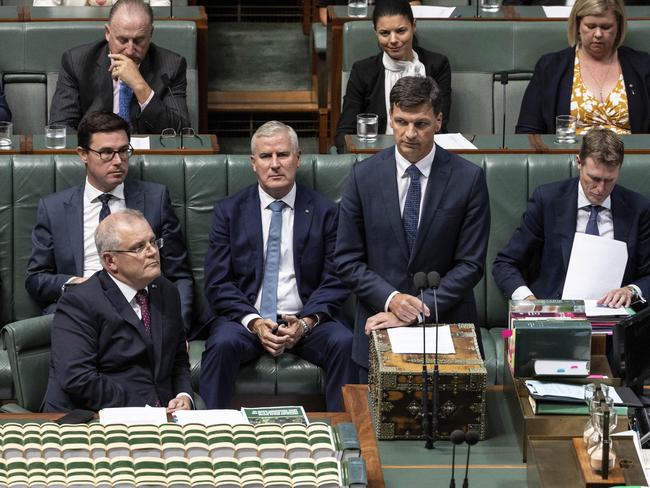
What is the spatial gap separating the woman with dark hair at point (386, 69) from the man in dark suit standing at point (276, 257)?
101 cm

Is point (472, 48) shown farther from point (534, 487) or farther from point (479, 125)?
point (534, 487)

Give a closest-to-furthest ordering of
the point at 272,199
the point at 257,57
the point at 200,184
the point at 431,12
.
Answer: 1. the point at 272,199
2. the point at 200,184
3. the point at 431,12
4. the point at 257,57

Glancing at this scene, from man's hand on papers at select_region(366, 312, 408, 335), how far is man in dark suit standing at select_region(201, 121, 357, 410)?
2.13 ft

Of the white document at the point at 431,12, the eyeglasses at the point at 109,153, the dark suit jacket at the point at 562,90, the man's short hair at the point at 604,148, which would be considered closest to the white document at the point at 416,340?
the man's short hair at the point at 604,148

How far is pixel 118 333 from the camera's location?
380 cm

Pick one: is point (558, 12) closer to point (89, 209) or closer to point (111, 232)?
point (89, 209)

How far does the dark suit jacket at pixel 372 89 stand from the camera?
572cm

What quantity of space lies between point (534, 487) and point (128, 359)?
144cm

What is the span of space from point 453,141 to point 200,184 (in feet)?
3.28

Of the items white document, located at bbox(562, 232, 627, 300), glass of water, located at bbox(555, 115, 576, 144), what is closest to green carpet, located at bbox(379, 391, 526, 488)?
white document, located at bbox(562, 232, 627, 300)

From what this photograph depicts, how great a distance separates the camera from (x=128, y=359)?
3820mm

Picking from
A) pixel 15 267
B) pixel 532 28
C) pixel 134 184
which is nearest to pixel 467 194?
pixel 134 184

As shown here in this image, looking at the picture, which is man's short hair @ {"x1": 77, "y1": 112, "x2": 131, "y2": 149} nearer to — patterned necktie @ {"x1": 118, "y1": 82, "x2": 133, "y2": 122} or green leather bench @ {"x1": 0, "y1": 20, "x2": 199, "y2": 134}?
patterned necktie @ {"x1": 118, "y1": 82, "x2": 133, "y2": 122}

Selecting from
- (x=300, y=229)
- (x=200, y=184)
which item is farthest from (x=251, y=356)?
(x=200, y=184)
